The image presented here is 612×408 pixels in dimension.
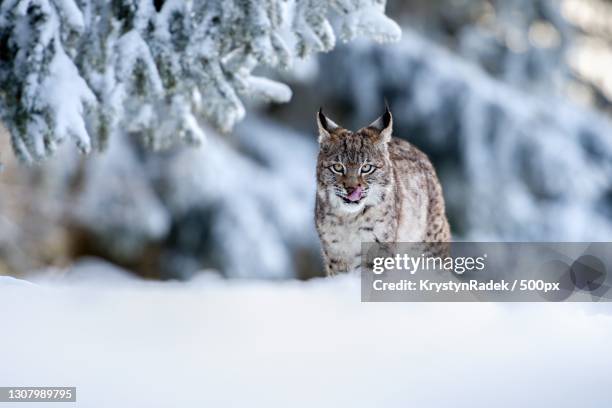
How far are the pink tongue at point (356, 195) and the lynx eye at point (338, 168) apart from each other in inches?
4.1

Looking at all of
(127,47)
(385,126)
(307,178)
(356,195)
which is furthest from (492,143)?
(356,195)

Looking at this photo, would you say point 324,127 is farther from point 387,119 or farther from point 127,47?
point 127,47

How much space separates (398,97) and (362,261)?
7072 millimetres

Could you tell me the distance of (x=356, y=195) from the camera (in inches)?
141

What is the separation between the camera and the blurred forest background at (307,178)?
9.63 meters

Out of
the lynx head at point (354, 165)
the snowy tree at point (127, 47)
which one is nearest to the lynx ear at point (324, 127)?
the lynx head at point (354, 165)

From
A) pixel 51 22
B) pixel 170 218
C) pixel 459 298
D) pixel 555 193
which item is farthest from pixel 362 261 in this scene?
pixel 555 193

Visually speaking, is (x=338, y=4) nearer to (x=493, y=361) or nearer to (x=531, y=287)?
(x=531, y=287)

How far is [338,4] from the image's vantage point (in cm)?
440

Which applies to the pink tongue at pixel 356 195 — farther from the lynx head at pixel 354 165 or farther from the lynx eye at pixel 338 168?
the lynx eye at pixel 338 168

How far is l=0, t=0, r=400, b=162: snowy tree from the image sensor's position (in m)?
4.18

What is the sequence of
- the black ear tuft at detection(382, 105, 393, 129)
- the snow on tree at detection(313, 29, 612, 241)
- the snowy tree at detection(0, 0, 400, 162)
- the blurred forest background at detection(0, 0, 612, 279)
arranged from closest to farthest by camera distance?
the black ear tuft at detection(382, 105, 393, 129)
the snowy tree at detection(0, 0, 400, 162)
the blurred forest background at detection(0, 0, 612, 279)
the snow on tree at detection(313, 29, 612, 241)

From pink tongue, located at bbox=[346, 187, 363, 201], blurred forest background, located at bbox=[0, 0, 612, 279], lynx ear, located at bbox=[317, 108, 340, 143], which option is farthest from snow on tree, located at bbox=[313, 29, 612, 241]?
pink tongue, located at bbox=[346, 187, 363, 201]

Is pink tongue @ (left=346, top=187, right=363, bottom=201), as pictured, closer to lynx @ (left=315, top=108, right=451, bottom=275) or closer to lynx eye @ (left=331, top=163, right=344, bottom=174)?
lynx @ (left=315, top=108, right=451, bottom=275)
